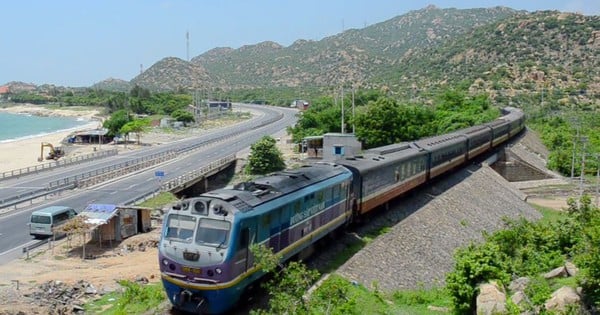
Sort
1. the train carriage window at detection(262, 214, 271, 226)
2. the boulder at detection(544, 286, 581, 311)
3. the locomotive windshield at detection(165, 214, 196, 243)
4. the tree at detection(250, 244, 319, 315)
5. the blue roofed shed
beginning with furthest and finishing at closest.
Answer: the blue roofed shed, the train carriage window at detection(262, 214, 271, 226), the locomotive windshield at detection(165, 214, 196, 243), the boulder at detection(544, 286, 581, 311), the tree at detection(250, 244, 319, 315)

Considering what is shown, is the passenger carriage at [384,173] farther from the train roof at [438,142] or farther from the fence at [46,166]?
the fence at [46,166]

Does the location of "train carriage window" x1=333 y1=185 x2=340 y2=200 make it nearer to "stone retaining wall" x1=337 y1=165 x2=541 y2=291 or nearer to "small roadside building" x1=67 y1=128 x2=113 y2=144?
"stone retaining wall" x1=337 y1=165 x2=541 y2=291

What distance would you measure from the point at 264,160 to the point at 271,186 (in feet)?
128

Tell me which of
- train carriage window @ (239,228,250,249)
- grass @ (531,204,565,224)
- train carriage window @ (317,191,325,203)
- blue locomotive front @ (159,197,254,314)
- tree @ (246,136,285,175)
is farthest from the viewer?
tree @ (246,136,285,175)

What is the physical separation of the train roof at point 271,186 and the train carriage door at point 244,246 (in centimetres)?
50

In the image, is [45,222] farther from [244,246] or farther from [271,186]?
[244,246]

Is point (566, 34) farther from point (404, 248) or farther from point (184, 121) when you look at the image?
point (404, 248)

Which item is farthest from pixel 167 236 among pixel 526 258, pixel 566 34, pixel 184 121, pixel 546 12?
pixel 546 12

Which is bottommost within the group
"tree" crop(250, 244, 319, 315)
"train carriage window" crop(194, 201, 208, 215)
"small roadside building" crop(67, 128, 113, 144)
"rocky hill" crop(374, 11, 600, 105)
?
"small roadside building" crop(67, 128, 113, 144)

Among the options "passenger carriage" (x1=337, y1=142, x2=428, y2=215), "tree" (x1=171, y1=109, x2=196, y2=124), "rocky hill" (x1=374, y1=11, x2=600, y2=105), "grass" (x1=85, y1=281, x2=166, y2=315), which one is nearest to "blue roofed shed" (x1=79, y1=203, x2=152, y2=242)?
"grass" (x1=85, y1=281, x2=166, y2=315)

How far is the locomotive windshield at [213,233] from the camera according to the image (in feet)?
57.8

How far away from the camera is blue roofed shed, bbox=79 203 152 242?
31.7 meters

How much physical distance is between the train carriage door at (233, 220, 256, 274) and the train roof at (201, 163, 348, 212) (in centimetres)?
50

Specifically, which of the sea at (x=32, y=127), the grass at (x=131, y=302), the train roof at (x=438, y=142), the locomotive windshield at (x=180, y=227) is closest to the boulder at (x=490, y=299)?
the locomotive windshield at (x=180, y=227)
